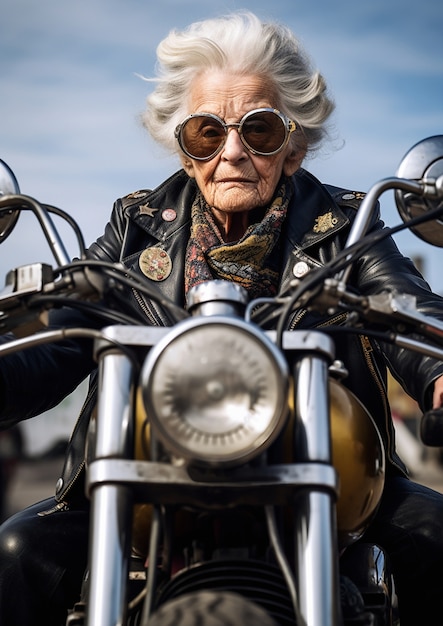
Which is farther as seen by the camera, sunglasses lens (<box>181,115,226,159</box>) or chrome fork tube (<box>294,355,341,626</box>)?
sunglasses lens (<box>181,115,226,159</box>)

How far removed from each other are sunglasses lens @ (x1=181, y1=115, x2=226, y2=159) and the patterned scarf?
223mm

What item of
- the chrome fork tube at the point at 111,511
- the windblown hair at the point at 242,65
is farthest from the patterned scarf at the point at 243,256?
the chrome fork tube at the point at 111,511

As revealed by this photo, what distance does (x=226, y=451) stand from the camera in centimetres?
145

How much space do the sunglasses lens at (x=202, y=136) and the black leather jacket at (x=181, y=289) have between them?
10.0 inches

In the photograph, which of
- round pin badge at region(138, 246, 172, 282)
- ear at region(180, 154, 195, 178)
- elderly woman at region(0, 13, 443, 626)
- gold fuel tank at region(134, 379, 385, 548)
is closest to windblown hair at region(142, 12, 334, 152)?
elderly woman at region(0, 13, 443, 626)

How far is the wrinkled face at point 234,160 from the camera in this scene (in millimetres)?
2930

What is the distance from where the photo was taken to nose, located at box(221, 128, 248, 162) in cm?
289

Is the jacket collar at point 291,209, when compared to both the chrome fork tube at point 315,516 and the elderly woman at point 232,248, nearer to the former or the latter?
the elderly woman at point 232,248

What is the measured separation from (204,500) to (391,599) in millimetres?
603

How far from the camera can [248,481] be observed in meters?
1.52

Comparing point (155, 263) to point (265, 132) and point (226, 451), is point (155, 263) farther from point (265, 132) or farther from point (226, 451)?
point (226, 451)

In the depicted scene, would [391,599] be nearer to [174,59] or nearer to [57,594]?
[57,594]

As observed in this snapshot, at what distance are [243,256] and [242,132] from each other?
12.7 inches

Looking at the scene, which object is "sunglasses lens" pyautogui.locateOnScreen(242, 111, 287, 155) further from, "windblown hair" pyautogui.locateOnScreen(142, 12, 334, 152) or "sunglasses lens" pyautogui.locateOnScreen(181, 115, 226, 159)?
"windblown hair" pyautogui.locateOnScreen(142, 12, 334, 152)
